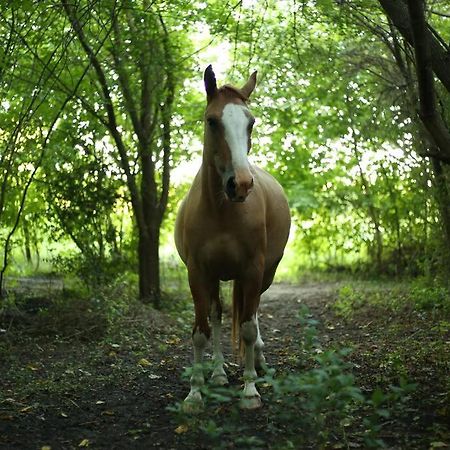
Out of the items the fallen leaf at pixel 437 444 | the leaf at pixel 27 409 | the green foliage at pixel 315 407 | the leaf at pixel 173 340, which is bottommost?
the leaf at pixel 27 409

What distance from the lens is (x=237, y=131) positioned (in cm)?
458

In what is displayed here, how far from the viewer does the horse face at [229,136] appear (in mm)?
4430

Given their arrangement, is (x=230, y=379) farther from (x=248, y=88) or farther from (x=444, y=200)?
(x=444, y=200)

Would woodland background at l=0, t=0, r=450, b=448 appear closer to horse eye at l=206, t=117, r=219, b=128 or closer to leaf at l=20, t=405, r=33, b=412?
leaf at l=20, t=405, r=33, b=412

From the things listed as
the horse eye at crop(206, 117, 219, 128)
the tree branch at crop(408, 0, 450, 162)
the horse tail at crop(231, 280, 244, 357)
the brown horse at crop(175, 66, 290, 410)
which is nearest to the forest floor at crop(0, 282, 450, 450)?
the horse tail at crop(231, 280, 244, 357)

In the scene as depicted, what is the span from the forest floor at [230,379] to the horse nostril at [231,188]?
0.99 m

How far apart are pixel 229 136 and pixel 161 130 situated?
485cm

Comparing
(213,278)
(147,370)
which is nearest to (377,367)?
(213,278)

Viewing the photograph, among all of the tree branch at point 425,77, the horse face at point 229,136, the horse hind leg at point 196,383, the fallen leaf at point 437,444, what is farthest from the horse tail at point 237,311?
the fallen leaf at point 437,444

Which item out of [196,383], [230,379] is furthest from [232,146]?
Result: [230,379]

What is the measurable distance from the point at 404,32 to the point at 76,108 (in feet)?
16.8

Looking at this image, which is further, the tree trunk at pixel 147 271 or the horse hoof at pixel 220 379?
the tree trunk at pixel 147 271

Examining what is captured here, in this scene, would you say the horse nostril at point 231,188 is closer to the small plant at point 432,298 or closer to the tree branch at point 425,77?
the tree branch at point 425,77

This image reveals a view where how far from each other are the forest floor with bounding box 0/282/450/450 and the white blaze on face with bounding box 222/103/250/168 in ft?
3.87
